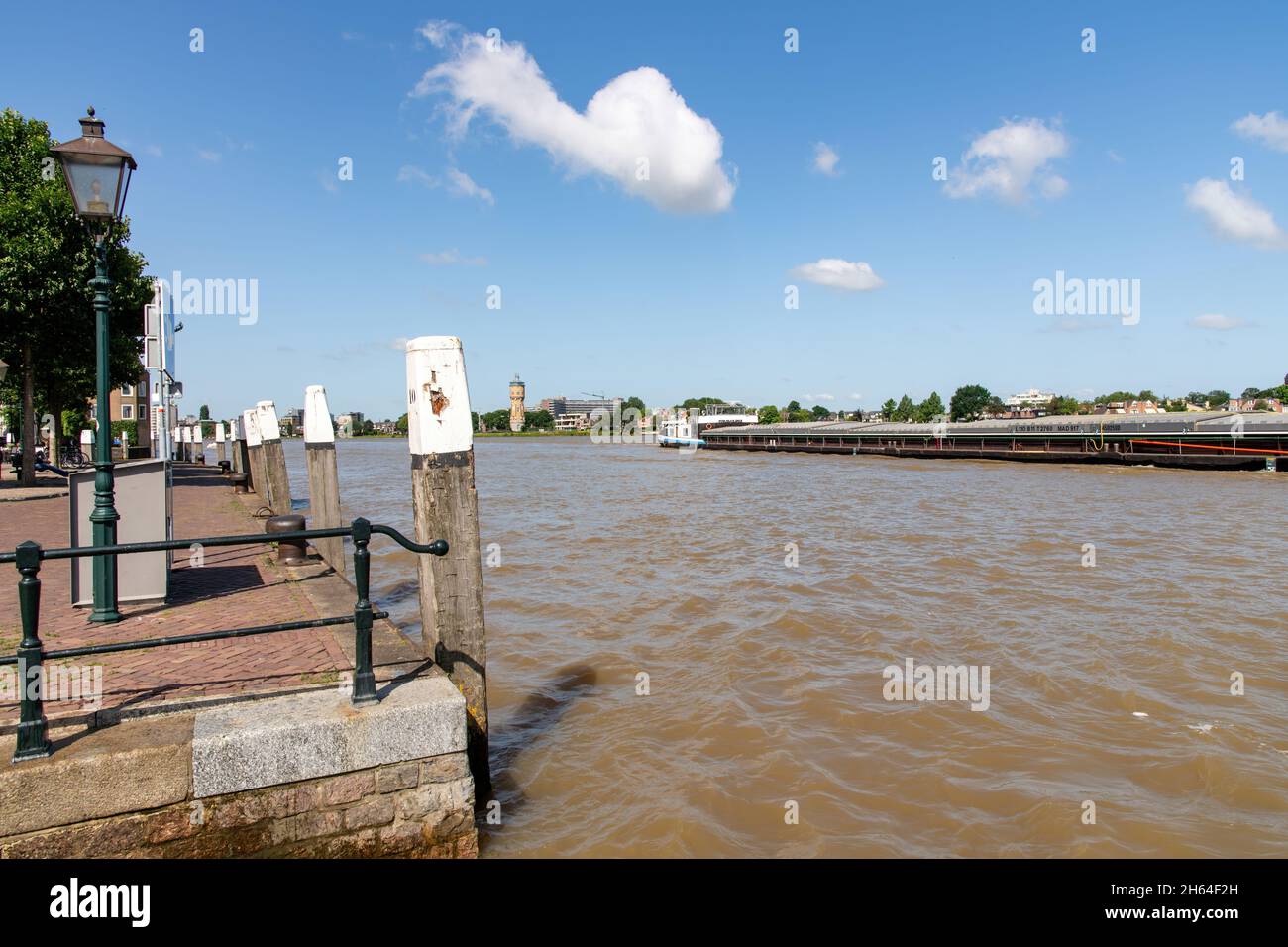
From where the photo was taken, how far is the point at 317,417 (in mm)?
11938

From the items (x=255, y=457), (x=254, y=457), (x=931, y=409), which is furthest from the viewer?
(x=931, y=409)

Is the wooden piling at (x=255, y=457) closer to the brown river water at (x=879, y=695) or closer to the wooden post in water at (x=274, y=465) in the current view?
the wooden post in water at (x=274, y=465)

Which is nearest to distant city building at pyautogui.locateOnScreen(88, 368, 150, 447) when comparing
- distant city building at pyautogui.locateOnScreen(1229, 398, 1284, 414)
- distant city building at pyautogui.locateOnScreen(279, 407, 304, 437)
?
distant city building at pyautogui.locateOnScreen(279, 407, 304, 437)

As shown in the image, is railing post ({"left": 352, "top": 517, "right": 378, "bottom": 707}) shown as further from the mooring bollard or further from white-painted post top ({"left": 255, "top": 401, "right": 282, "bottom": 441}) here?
Result: white-painted post top ({"left": 255, "top": 401, "right": 282, "bottom": 441})

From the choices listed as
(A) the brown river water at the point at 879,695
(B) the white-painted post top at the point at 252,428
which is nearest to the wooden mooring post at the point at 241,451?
(B) the white-painted post top at the point at 252,428

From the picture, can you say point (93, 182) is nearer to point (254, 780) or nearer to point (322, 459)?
point (254, 780)

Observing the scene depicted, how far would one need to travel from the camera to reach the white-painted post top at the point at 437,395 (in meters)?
5.20

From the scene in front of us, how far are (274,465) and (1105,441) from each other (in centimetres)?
5279

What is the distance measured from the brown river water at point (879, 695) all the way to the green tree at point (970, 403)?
159514 mm

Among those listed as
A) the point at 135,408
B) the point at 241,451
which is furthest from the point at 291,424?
the point at 241,451

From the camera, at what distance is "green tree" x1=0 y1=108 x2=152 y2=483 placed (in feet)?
65.3

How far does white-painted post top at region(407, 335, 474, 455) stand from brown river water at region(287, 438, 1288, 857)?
2.66m

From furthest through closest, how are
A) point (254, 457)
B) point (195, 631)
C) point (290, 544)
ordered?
point (254, 457), point (290, 544), point (195, 631)
